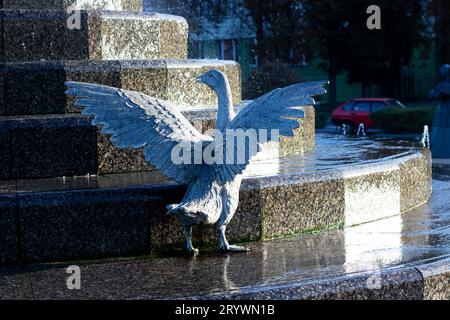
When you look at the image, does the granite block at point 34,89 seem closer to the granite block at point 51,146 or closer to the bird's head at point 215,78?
the granite block at point 51,146

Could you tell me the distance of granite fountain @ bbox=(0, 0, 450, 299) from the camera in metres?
5.69

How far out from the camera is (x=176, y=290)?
537cm

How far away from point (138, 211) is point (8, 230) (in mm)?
803

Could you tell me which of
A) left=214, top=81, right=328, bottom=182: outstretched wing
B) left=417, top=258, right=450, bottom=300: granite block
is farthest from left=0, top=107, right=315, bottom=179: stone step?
left=417, top=258, right=450, bottom=300: granite block

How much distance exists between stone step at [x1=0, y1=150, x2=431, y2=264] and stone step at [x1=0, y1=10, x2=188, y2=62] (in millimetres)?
1693

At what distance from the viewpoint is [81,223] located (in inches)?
249

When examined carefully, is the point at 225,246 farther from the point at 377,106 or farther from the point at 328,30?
the point at 328,30

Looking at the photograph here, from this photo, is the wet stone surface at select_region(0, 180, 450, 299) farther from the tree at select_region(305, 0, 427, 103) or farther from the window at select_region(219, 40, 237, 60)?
the tree at select_region(305, 0, 427, 103)

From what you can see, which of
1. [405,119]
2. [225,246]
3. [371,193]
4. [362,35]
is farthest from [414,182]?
[362,35]

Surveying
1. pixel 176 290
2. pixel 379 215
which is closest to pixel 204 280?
pixel 176 290

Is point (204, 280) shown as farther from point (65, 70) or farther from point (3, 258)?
point (65, 70)

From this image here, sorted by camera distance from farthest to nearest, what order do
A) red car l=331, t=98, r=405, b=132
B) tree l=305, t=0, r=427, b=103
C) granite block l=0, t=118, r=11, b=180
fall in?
1. tree l=305, t=0, r=427, b=103
2. red car l=331, t=98, r=405, b=132
3. granite block l=0, t=118, r=11, b=180

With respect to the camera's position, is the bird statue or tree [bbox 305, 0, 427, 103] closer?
the bird statue
